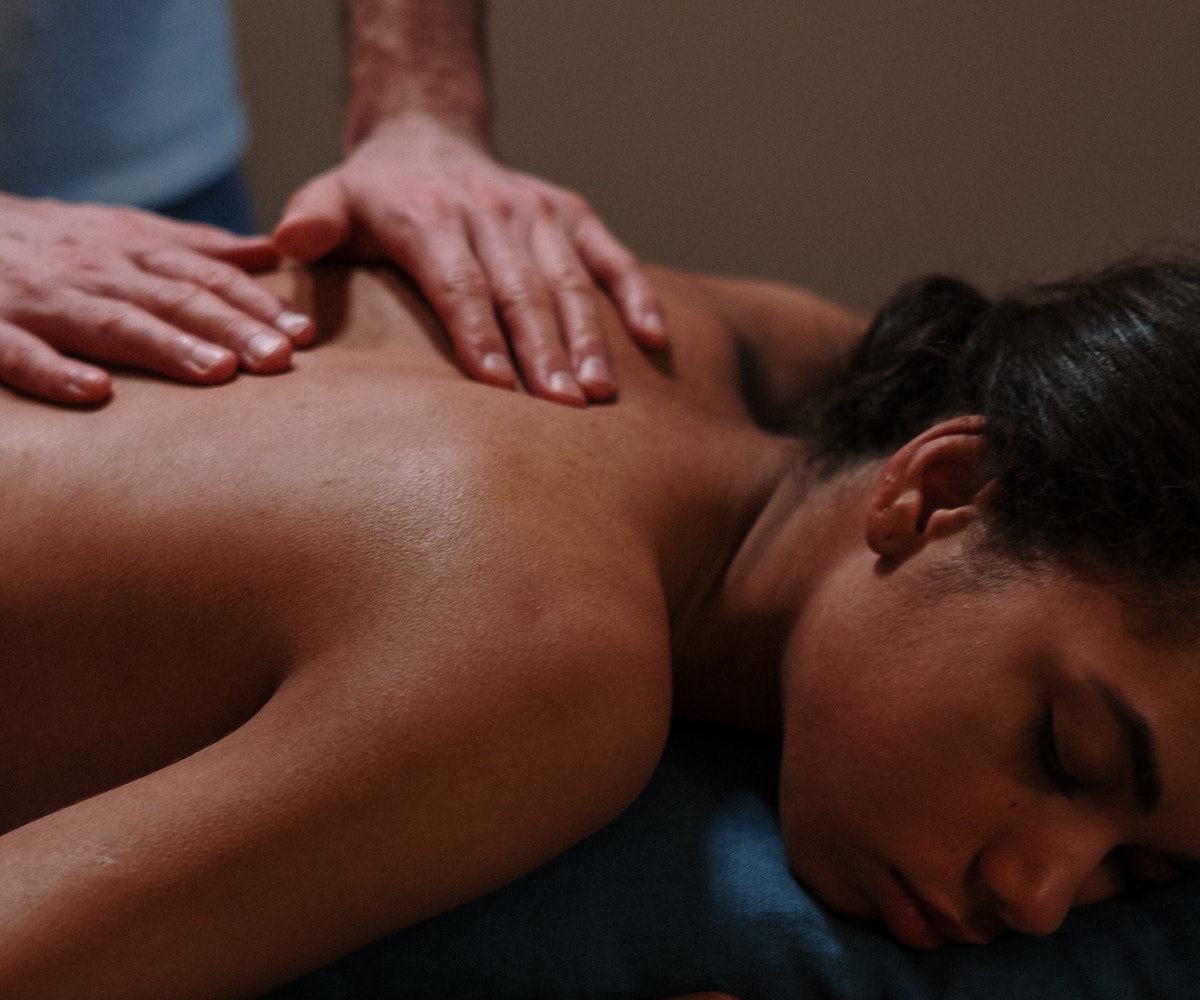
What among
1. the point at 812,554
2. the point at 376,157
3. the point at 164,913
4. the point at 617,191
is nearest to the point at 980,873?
the point at 812,554

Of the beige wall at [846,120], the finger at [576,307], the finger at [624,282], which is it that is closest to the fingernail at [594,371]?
the finger at [576,307]

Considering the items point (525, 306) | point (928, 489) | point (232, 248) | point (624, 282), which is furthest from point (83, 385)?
point (928, 489)

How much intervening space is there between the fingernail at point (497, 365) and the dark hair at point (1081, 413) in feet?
0.96

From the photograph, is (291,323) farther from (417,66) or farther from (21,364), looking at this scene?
(417,66)

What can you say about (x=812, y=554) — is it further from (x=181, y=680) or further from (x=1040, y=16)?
(x=1040, y=16)

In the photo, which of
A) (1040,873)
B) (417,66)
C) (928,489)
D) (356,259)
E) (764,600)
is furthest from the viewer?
(417,66)

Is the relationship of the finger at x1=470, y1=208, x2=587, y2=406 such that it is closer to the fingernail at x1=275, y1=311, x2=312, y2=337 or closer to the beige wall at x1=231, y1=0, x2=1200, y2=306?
the fingernail at x1=275, y1=311, x2=312, y2=337

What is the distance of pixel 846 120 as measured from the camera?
2066 mm

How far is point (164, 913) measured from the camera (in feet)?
2.26

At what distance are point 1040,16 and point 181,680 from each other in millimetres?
1773

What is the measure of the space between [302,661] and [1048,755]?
1.65 feet

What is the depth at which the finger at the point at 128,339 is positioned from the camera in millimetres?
913

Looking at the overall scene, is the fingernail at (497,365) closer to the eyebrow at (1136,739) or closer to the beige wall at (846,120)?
the eyebrow at (1136,739)

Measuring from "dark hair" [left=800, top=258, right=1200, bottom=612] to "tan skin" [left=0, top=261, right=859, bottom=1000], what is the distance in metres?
0.25
